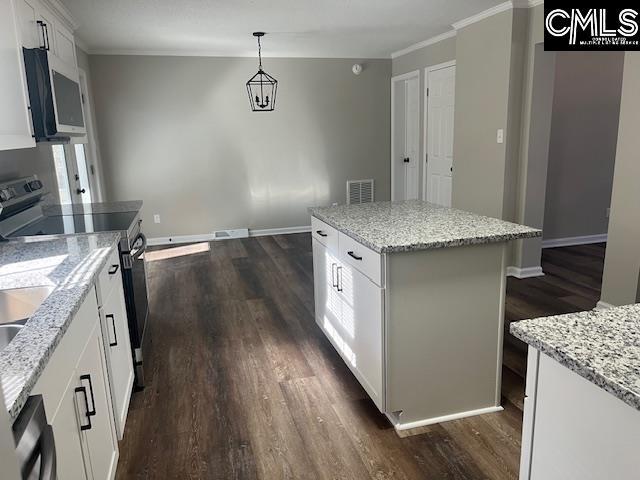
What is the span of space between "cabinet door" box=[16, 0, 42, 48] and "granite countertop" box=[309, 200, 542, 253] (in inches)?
68.4

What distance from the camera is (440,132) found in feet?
17.9

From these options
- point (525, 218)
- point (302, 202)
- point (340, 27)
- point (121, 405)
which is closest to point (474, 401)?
point (121, 405)

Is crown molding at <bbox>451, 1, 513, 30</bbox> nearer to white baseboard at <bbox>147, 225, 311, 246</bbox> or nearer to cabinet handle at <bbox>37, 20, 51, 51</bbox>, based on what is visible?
white baseboard at <bbox>147, 225, 311, 246</bbox>

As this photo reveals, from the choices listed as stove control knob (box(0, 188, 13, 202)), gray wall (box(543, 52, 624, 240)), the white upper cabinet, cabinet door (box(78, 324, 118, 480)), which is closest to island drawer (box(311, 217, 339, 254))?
cabinet door (box(78, 324, 118, 480))

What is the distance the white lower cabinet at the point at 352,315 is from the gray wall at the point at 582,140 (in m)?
3.32

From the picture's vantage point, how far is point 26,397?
3.21 ft

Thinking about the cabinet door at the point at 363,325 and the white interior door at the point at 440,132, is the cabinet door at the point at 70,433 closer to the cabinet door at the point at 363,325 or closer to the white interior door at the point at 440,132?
the cabinet door at the point at 363,325

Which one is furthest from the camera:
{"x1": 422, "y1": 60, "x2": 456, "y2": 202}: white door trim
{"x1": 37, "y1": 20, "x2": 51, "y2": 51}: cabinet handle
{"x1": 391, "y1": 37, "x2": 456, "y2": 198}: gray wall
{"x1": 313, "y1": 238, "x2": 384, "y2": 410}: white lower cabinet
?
{"x1": 422, "y1": 60, "x2": 456, "y2": 202}: white door trim

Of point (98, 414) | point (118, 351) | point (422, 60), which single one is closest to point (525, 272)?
point (422, 60)

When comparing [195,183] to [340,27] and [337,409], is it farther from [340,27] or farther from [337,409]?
[337,409]

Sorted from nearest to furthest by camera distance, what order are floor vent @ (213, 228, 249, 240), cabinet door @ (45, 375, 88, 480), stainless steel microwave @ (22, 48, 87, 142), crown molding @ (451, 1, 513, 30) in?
cabinet door @ (45, 375, 88, 480) < stainless steel microwave @ (22, 48, 87, 142) < crown molding @ (451, 1, 513, 30) < floor vent @ (213, 228, 249, 240)

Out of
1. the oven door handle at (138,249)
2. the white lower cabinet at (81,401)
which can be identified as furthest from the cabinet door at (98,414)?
the oven door handle at (138,249)

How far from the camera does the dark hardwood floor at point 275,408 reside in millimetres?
1976

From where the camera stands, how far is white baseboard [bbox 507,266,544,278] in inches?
170
